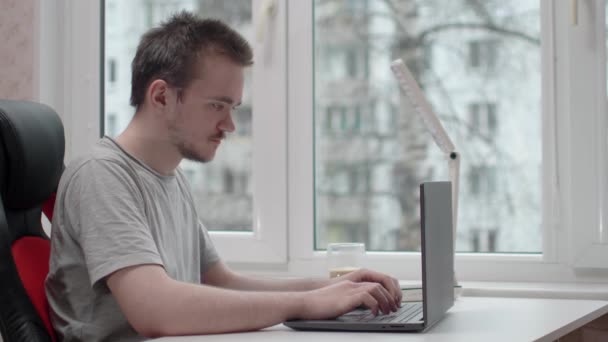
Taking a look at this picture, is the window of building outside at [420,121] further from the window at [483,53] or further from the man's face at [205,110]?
the man's face at [205,110]

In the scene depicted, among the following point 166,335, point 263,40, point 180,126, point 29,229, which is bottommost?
point 166,335

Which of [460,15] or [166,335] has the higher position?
[460,15]

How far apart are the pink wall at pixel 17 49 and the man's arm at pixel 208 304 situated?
1.28 m

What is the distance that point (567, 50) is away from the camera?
2141mm

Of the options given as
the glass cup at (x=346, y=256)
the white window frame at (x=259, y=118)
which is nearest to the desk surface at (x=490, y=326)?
the glass cup at (x=346, y=256)

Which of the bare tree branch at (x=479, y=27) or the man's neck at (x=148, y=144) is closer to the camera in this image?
the man's neck at (x=148, y=144)

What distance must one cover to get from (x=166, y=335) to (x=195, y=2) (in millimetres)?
1414

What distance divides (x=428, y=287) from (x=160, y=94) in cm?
65

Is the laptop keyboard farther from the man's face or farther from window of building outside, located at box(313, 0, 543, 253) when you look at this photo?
window of building outside, located at box(313, 0, 543, 253)

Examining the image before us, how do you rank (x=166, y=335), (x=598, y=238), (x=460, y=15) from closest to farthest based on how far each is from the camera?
1. (x=166, y=335)
2. (x=598, y=238)
3. (x=460, y=15)

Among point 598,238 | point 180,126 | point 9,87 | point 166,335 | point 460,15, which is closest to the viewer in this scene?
point 166,335

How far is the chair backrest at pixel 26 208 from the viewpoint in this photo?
4.63 feet

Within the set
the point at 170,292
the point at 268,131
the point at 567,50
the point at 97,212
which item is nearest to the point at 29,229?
the point at 97,212

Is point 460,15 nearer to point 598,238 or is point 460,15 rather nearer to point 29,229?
point 598,238
